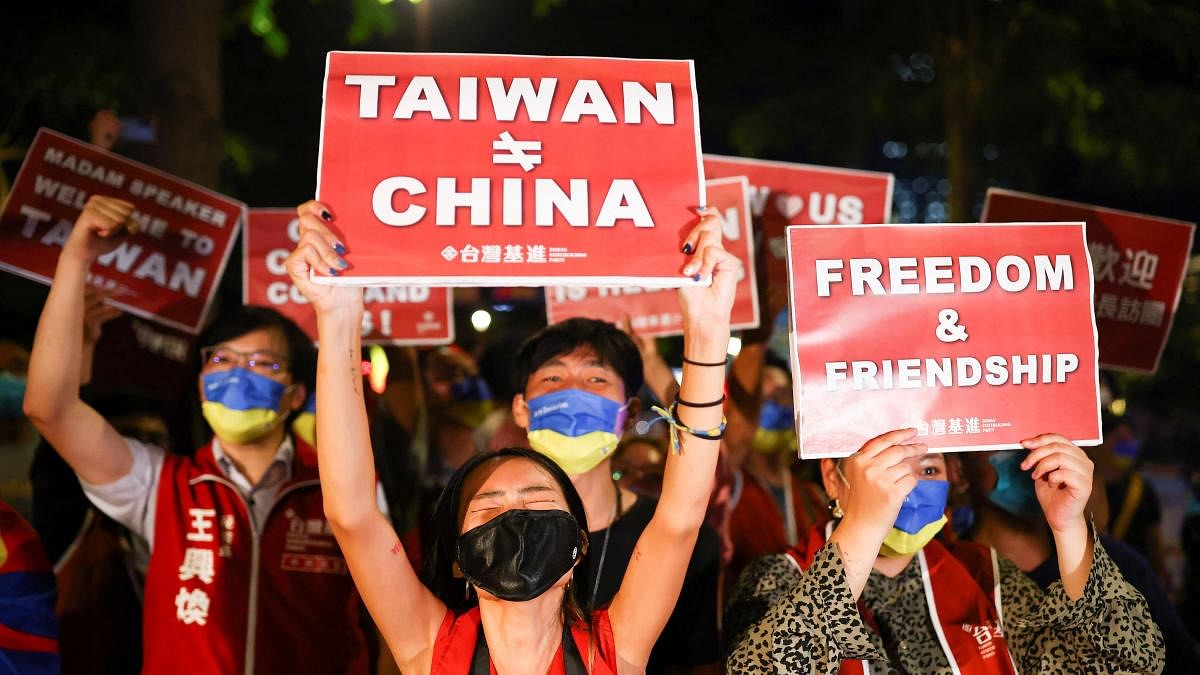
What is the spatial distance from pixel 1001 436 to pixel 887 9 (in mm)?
8831

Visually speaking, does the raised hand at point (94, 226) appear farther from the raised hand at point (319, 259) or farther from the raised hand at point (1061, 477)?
the raised hand at point (1061, 477)

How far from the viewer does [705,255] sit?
8.52 ft

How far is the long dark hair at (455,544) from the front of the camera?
2.73 m

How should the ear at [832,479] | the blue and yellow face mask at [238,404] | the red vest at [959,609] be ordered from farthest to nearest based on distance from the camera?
1. the blue and yellow face mask at [238,404]
2. the ear at [832,479]
3. the red vest at [959,609]

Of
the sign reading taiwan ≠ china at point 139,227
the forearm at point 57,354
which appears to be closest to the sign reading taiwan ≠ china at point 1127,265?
the sign reading taiwan ≠ china at point 139,227

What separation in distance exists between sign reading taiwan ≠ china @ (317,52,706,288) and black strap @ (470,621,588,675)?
0.84 m

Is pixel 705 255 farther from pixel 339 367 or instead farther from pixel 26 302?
pixel 26 302

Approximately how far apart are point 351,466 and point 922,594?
162 centimetres

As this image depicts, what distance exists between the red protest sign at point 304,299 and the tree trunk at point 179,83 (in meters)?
0.53

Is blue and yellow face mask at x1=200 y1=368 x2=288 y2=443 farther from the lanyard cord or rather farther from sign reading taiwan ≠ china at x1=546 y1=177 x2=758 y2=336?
sign reading taiwan ≠ china at x1=546 y1=177 x2=758 y2=336

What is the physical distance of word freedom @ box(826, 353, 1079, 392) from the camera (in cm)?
288

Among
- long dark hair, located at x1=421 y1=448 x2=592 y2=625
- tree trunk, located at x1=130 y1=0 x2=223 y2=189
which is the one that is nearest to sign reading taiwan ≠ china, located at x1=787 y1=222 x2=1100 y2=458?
long dark hair, located at x1=421 y1=448 x2=592 y2=625

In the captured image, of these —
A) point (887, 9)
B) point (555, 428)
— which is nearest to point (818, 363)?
point (555, 428)

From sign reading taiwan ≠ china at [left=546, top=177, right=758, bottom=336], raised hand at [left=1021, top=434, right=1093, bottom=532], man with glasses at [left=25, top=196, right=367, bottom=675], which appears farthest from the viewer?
sign reading taiwan ≠ china at [left=546, top=177, right=758, bottom=336]
